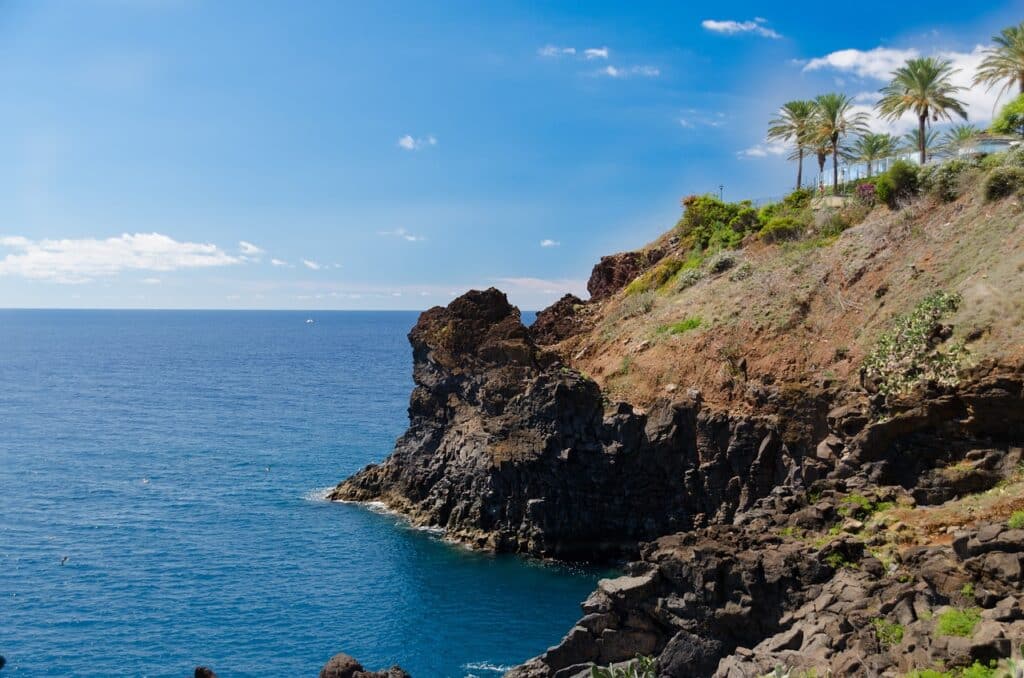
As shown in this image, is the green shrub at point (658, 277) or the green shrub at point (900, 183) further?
the green shrub at point (658, 277)

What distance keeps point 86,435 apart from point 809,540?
8317 centimetres

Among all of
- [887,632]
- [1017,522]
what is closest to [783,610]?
[887,632]

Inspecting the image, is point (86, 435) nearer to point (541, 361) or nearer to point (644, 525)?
point (541, 361)

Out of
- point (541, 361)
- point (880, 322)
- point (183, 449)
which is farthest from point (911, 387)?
point (183, 449)

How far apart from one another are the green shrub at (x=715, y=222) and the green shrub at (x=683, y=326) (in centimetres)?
1266

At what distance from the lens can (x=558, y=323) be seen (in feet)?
240

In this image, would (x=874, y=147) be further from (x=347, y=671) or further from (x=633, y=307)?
(x=347, y=671)

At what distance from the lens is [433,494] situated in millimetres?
60312

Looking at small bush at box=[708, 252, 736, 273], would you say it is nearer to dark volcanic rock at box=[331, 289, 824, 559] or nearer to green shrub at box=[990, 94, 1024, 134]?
dark volcanic rock at box=[331, 289, 824, 559]

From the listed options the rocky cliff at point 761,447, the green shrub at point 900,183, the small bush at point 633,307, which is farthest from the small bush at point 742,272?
the green shrub at point 900,183

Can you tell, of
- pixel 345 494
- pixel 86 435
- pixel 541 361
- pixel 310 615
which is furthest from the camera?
pixel 86 435

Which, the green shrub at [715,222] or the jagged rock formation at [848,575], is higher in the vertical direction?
the green shrub at [715,222]

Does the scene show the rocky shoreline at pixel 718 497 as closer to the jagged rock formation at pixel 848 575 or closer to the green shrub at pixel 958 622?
the jagged rock formation at pixel 848 575

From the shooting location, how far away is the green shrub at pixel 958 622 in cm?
2280
